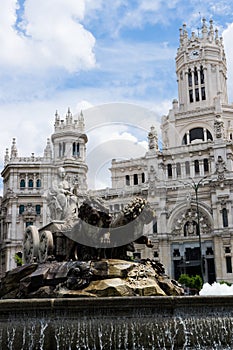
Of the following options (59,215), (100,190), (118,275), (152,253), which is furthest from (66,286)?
(100,190)

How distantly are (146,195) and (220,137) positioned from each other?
13109 mm

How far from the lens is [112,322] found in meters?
13.2

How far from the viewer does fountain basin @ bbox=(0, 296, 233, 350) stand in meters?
13.1

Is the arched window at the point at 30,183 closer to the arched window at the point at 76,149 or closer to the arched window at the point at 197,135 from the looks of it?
the arched window at the point at 76,149

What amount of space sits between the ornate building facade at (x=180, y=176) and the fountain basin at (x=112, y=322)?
4096 centimetres

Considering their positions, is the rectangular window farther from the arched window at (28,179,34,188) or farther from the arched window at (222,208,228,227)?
the arched window at (28,179,34,188)

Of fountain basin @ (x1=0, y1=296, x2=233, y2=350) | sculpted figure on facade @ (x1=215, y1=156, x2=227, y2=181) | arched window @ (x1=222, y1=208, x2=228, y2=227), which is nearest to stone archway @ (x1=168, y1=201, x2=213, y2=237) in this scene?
arched window @ (x1=222, y1=208, x2=228, y2=227)

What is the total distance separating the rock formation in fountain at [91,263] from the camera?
49.9 feet

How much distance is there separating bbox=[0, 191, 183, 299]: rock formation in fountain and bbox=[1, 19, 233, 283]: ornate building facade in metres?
36.8

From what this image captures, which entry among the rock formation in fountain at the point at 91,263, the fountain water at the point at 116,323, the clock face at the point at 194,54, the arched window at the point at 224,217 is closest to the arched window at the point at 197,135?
the clock face at the point at 194,54

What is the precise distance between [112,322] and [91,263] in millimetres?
3102

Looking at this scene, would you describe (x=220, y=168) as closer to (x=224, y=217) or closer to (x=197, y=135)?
(x=224, y=217)

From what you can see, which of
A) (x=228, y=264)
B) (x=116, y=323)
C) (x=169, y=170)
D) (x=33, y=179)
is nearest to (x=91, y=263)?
(x=116, y=323)

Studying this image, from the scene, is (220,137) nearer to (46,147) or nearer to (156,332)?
(46,147)
